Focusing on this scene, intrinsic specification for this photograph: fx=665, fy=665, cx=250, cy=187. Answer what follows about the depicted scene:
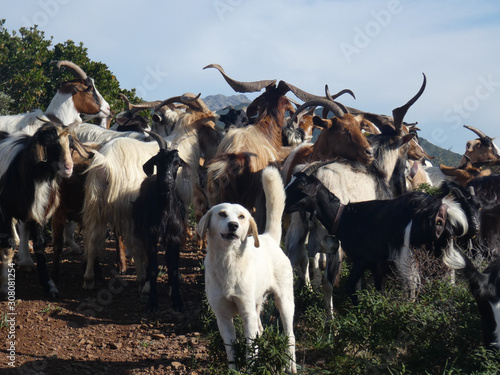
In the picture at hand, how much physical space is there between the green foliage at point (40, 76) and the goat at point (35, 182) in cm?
618

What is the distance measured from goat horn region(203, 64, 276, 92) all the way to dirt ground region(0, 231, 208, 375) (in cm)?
275

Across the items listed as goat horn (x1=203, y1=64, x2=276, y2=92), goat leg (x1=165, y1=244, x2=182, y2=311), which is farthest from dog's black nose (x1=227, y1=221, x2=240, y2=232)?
goat horn (x1=203, y1=64, x2=276, y2=92)

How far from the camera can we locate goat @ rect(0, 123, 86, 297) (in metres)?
7.42

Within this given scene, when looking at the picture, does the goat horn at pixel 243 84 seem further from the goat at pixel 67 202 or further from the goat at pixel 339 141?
the goat at pixel 67 202

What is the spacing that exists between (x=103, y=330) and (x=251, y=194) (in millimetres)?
2263

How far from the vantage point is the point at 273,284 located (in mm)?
5383

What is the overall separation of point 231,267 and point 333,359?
1.15 metres

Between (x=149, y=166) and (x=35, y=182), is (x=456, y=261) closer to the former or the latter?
(x=149, y=166)

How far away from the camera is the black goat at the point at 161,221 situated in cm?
733

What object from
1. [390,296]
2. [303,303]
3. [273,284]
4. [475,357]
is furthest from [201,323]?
[475,357]

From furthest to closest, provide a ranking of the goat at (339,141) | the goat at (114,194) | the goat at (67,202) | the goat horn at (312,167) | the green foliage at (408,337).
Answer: the goat at (67,202)
the goat at (339,141)
the goat at (114,194)
the goat horn at (312,167)
the green foliage at (408,337)

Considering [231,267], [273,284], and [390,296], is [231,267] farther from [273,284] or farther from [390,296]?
[390,296]

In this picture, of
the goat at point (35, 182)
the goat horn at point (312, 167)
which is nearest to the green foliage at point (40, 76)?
the goat at point (35, 182)

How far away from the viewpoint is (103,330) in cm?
680
